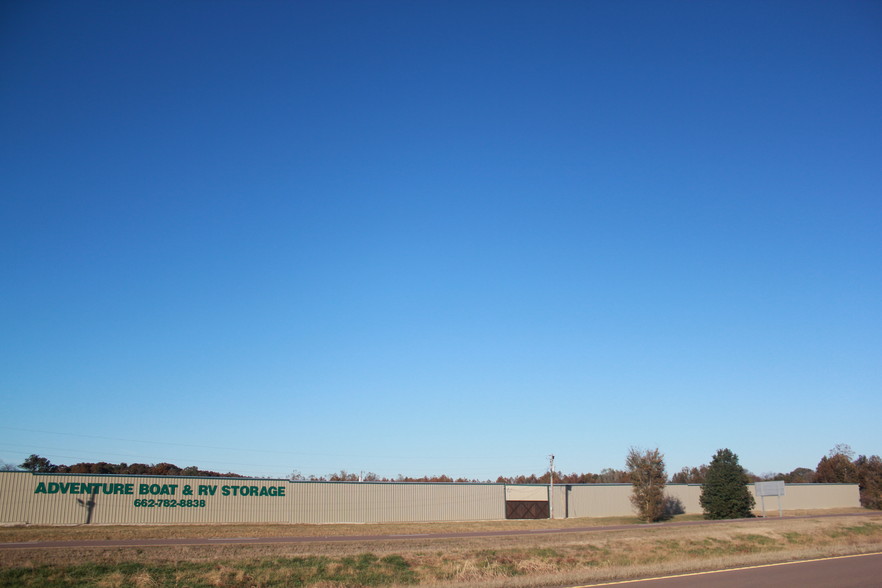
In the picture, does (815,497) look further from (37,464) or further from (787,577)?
(37,464)

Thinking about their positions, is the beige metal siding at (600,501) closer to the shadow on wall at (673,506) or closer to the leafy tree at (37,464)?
the shadow on wall at (673,506)

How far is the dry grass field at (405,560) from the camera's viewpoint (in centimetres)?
2405

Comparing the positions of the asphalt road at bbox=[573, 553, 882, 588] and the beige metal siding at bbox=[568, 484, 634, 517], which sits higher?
the asphalt road at bbox=[573, 553, 882, 588]

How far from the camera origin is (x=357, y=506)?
207ft

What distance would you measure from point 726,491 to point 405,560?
49.0m

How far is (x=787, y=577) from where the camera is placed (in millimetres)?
21891

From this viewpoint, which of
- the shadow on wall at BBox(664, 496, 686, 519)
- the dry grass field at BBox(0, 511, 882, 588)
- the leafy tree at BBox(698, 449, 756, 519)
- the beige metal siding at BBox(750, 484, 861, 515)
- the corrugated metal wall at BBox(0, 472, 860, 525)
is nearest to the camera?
the dry grass field at BBox(0, 511, 882, 588)

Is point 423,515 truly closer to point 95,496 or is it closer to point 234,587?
point 95,496

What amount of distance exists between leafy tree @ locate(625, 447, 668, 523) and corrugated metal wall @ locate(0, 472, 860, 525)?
32.5 ft

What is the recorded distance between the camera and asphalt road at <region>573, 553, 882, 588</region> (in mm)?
20203

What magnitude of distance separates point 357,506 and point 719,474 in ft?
124

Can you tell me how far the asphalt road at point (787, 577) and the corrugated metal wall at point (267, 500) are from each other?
44.7 meters

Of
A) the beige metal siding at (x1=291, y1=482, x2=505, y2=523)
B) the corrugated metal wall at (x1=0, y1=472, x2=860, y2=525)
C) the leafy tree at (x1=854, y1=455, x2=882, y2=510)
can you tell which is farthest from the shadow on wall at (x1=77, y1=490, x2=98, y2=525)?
the leafy tree at (x1=854, y1=455, x2=882, y2=510)

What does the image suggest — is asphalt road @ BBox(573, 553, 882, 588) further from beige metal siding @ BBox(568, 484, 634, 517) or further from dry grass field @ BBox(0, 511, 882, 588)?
beige metal siding @ BBox(568, 484, 634, 517)
